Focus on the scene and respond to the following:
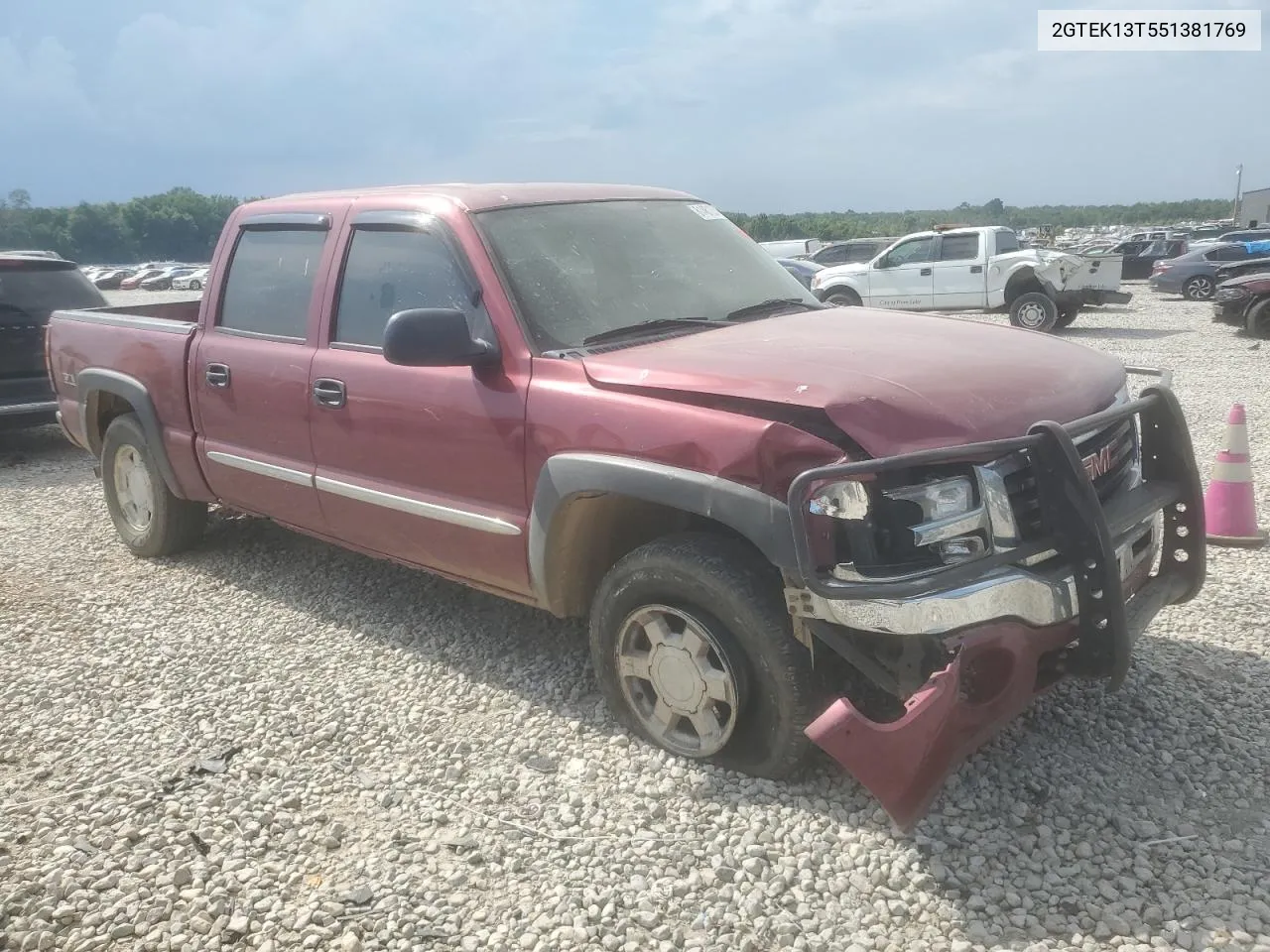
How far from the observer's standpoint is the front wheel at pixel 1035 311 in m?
15.9

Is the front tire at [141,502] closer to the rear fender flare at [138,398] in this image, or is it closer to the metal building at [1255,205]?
the rear fender flare at [138,398]

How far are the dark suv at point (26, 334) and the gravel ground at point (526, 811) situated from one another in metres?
4.28

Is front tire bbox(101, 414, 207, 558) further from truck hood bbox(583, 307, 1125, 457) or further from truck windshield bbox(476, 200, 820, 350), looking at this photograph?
truck hood bbox(583, 307, 1125, 457)

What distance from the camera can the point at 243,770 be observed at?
339cm

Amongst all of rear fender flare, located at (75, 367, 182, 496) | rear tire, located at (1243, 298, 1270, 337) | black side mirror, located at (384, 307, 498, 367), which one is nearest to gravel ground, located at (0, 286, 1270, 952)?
rear fender flare, located at (75, 367, 182, 496)

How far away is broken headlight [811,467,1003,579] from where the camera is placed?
268 cm

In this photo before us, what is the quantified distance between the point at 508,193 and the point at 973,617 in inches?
95.2

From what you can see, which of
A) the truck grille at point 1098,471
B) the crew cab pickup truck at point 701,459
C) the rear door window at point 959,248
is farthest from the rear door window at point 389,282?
the rear door window at point 959,248

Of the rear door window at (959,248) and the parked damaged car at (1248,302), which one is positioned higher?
the rear door window at (959,248)

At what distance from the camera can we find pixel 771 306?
408 cm

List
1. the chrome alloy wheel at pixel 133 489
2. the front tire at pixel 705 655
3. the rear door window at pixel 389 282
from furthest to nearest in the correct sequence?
1. the chrome alloy wheel at pixel 133 489
2. the rear door window at pixel 389 282
3. the front tire at pixel 705 655

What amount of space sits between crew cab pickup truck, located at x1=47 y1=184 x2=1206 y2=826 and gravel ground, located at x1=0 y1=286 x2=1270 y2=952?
26 cm

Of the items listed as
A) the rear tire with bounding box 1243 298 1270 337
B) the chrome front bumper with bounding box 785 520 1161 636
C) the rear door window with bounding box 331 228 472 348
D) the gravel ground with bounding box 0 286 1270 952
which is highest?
the rear door window with bounding box 331 228 472 348

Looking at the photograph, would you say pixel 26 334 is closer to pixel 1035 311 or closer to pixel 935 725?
pixel 935 725
